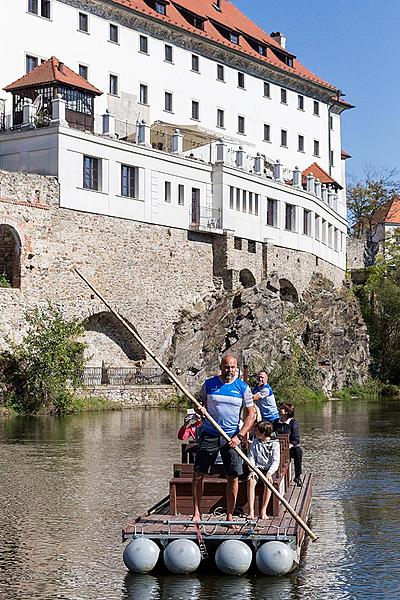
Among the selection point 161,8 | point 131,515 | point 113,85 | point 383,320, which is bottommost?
point 131,515

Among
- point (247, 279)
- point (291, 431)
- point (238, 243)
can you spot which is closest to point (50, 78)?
point (238, 243)

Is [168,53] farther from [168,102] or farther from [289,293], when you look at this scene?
[289,293]

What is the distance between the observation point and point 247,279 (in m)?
58.2

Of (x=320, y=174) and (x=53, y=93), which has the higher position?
(x=320, y=174)

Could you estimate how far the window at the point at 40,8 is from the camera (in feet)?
165

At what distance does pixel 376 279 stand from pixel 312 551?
57709mm

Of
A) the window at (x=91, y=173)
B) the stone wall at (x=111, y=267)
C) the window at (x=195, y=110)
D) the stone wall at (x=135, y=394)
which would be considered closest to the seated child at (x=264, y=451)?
the stone wall at (x=135, y=394)

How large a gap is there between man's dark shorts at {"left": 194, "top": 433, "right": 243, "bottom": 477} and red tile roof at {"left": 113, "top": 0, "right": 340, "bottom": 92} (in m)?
45.0

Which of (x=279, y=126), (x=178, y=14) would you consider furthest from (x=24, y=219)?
(x=279, y=126)

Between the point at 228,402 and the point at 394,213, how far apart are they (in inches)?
3273

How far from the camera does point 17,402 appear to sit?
39500mm

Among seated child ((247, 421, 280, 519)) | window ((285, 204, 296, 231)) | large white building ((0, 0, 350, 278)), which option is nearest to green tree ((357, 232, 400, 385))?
large white building ((0, 0, 350, 278))

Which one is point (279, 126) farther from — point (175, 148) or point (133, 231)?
point (133, 231)

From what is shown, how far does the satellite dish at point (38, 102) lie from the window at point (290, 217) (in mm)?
18918
